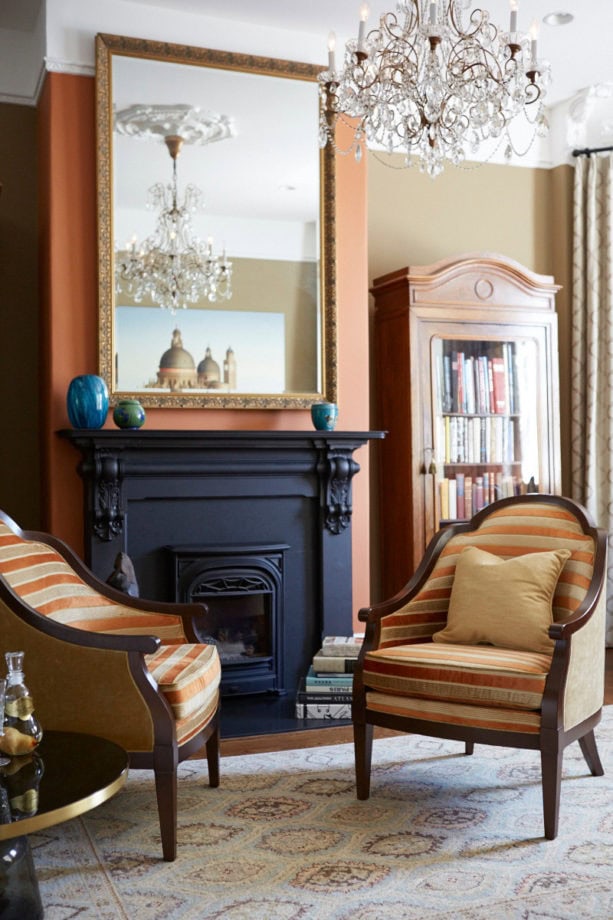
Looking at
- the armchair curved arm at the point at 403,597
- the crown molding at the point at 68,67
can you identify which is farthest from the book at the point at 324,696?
the crown molding at the point at 68,67

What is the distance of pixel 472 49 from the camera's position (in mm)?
3025

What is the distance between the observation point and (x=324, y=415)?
14.8 feet

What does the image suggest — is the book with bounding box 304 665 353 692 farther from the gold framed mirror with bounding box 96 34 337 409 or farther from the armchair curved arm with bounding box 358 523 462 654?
the gold framed mirror with bounding box 96 34 337 409

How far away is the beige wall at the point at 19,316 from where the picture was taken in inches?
184

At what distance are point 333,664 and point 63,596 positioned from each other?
4.65 ft

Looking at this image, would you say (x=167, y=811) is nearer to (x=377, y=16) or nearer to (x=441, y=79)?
(x=441, y=79)

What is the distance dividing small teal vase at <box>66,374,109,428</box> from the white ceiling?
1765 mm

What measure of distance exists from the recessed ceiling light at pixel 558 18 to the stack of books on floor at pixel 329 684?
10.1 ft

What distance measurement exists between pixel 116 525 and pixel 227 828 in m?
1.73

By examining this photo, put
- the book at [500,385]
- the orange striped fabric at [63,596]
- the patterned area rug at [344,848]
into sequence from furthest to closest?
the book at [500,385] < the orange striped fabric at [63,596] < the patterned area rug at [344,848]

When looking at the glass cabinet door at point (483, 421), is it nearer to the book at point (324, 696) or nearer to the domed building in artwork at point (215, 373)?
the domed building in artwork at point (215, 373)

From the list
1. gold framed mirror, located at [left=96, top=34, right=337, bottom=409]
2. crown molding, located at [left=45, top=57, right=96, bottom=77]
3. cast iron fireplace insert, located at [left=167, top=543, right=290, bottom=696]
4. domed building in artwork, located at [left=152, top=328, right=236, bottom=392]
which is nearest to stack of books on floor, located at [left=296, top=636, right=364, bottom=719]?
cast iron fireplace insert, located at [left=167, top=543, right=290, bottom=696]

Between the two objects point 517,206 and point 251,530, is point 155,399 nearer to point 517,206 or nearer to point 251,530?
point 251,530

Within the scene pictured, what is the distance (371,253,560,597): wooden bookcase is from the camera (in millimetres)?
5004
